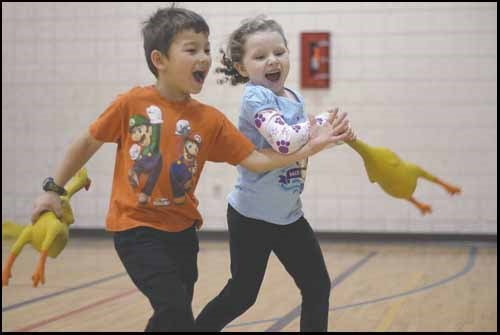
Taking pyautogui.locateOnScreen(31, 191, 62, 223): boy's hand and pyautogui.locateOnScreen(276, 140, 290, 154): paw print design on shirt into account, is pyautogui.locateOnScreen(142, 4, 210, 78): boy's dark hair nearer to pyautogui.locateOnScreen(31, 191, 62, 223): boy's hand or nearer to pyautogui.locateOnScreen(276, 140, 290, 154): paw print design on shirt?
pyautogui.locateOnScreen(276, 140, 290, 154): paw print design on shirt

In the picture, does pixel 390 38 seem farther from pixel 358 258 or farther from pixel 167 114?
pixel 167 114

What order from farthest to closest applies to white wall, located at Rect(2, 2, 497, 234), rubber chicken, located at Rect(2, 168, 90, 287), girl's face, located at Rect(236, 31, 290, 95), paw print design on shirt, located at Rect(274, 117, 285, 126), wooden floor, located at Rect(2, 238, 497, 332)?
white wall, located at Rect(2, 2, 497, 234)
wooden floor, located at Rect(2, 238, 497, 332)
girl's face, located at Rect(236, 31, 290, 95)
paw print design on shirt, located at Rect(274, 117, 285, 126)
rubber chicken, located at Rect(2, 168, 90, 287)

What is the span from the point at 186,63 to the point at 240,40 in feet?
1.21

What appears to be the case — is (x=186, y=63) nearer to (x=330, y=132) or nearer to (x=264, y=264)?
(x=330, y=132)

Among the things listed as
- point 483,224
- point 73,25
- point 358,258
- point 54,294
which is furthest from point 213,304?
point 73,25

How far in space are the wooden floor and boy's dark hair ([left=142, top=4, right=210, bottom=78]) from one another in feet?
7.04

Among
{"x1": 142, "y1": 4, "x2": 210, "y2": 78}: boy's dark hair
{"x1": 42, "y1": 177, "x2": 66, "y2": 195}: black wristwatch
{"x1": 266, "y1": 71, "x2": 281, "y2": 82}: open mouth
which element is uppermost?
{"x1": 142, "y1": 4, "x2": 210, "y2": 78}: boy's dark hair

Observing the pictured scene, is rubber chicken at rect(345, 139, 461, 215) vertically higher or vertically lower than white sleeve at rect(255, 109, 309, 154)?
lower

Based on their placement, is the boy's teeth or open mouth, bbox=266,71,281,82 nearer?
the boy's teeth

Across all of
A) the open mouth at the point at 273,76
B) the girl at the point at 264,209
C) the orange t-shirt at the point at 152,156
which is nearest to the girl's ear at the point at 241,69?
the girl at the point at 264,209

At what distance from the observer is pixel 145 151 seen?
7.72 feet

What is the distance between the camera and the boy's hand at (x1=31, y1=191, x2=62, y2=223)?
2.32 m

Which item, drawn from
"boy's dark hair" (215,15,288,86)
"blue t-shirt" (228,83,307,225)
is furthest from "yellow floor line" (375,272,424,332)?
"boy's dark hair" (215,15,288,86)

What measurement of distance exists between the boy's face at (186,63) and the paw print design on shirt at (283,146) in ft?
0.98
